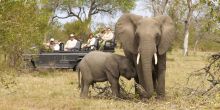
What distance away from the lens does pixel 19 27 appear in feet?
44.4

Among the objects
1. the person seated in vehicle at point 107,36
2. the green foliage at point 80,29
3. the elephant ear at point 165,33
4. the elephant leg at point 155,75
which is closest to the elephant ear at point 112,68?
the elephant leg at point 155,75

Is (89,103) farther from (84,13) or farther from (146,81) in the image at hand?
(84,13)

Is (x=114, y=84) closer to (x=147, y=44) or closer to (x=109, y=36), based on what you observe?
(x=147, y=44)

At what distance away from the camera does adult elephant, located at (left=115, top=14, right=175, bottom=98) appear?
12.1m

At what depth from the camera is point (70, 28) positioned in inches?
1983

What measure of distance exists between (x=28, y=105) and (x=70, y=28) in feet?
127

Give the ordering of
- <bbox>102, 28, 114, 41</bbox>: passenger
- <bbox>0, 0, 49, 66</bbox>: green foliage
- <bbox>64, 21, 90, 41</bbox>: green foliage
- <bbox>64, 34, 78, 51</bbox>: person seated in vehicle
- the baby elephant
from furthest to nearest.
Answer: <bbox>64, 21, 90, 41</bbox>: green foliage < <bbox>64, 34, 78, 51</bbox>: person seated in vehicle < <bbox>102, 28, 114, 41</bbox>: passenger < the baby elephant < <bbox>0, 0, 49, 66</bbox>: green foliage

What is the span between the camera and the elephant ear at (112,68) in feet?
42.3

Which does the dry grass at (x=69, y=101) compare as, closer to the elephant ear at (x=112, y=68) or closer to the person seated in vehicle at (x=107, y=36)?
the elephant ear at (x=112, y=68)

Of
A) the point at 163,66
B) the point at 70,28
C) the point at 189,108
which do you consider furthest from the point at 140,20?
the point at 70,28

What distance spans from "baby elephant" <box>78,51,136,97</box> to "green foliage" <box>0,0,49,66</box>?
5.99 feet

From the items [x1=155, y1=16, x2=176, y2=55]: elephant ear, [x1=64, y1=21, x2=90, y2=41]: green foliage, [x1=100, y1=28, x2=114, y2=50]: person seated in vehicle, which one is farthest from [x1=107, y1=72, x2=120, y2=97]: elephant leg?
[x1=64, y1=21, x2=90, y2=41]: green foliage

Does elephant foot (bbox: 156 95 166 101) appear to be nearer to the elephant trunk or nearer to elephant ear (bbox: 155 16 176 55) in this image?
the elephant trunk

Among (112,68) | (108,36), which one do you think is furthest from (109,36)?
(112,68)
